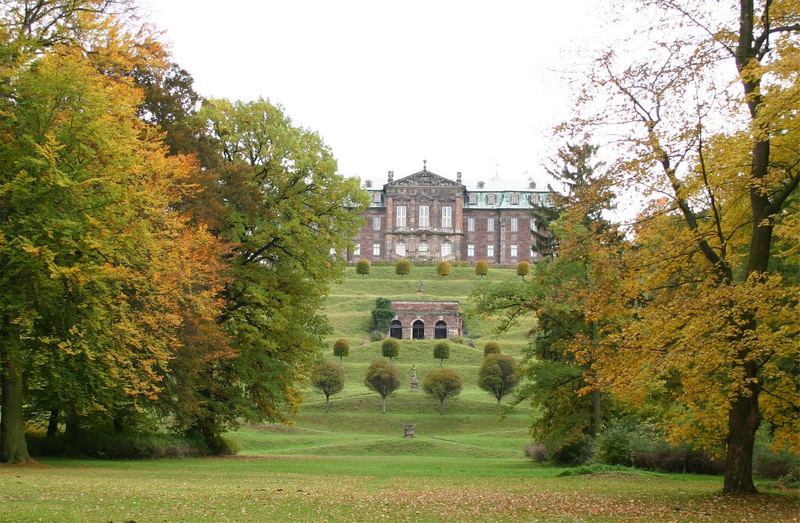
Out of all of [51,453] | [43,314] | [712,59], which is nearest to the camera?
[712,59]

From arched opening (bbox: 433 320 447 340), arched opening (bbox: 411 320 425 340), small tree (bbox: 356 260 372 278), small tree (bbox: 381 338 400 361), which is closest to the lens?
small tree (bbox: 381 338 400 361)

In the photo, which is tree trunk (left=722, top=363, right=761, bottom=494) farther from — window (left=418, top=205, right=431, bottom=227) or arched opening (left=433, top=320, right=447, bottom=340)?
window (left=418, top=205, right=431, bottom=227)

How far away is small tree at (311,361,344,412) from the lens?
40062 millimetres

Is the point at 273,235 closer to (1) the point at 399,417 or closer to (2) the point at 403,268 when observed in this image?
(1) the point at 399,417

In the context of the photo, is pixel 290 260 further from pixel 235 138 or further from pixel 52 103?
pixel 52 103

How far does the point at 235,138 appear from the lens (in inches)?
973

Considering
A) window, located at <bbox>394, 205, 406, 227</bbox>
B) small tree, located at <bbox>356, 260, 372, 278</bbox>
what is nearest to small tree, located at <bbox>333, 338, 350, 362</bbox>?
small tree, located at <bbox>356, 260, 372, 278</bbox>

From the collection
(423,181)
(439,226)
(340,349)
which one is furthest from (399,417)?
(423,181)

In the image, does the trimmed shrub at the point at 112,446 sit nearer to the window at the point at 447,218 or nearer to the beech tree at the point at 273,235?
the beech tree at the point at 273,235

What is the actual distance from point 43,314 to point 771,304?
12.2m

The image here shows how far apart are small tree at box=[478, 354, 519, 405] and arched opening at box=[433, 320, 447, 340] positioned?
21830mm

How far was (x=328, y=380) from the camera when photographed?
4025 centimetres

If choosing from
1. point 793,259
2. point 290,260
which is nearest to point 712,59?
point 793,259

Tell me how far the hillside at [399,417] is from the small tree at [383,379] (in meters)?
0.97
